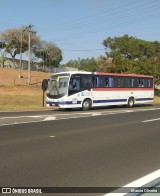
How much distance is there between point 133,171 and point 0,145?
14.7ft

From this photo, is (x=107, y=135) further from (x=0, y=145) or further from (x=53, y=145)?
(x=0, y=145)

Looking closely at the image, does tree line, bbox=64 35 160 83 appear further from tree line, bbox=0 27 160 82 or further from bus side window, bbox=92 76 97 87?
bus side window, bbox=92 76 97 87

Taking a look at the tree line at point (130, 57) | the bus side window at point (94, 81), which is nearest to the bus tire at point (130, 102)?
the bus side window at point (94, 81)

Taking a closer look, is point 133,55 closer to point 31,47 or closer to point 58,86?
point 31,47

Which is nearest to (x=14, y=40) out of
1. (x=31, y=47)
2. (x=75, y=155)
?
(x=31, y=47)

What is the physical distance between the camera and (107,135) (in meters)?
14.2

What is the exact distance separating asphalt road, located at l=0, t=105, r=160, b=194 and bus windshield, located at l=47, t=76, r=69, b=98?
41.4 feet

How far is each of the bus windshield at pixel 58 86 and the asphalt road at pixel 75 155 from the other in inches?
497

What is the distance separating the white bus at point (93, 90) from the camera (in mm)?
28859

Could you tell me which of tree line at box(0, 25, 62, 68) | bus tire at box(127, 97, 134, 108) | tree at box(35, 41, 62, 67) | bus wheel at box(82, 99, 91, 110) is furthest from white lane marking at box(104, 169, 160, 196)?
tree at box(35, 41, 62, 67)

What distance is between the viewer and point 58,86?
95.7ft

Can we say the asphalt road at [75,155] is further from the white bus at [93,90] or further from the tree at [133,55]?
the tree at [133,55]

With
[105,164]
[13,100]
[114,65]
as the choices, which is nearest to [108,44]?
[114,65]

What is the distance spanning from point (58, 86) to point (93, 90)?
3002 mm
